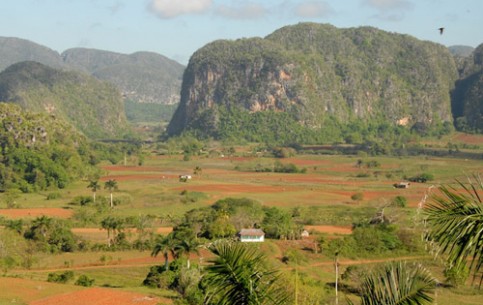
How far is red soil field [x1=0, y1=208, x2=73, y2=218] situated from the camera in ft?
208

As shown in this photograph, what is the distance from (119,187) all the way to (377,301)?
264 feet

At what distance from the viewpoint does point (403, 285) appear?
6.37m

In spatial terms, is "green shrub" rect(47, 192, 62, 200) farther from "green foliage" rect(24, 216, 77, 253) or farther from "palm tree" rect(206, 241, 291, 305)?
"palm tree" rect(206, 241, 291, 305)

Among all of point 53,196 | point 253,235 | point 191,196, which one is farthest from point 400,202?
point 53,196

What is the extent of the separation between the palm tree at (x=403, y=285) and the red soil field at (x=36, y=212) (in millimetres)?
59406

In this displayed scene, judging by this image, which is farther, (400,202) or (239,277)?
(400,202)

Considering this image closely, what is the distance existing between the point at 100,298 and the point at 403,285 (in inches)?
1073

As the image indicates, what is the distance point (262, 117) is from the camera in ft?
588

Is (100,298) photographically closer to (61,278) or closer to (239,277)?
(61,278)

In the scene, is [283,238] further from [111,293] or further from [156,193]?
[156,193]

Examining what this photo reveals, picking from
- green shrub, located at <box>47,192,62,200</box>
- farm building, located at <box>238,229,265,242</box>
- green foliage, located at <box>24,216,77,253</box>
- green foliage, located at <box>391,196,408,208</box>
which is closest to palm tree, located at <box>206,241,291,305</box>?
farm building, located at <box>238,229,265,242</box>

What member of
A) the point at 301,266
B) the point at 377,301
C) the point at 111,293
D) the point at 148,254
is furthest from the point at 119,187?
the point at 377,301

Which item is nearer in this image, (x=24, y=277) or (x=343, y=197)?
(x=24, y=277)

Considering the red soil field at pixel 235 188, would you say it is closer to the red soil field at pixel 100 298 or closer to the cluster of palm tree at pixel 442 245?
the red soil field at pixel 100 298
